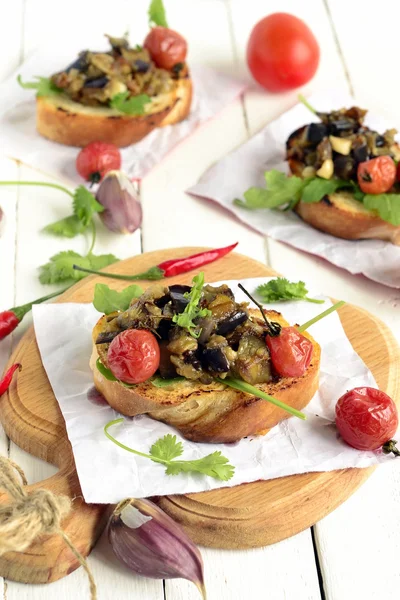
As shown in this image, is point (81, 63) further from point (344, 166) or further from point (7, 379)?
point (7, 379)

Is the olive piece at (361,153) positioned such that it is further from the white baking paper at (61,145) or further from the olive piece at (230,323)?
the olive piece at (230,323)

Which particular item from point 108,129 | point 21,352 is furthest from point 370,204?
point 21,352

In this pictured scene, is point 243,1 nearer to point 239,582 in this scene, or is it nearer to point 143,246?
point 143,246

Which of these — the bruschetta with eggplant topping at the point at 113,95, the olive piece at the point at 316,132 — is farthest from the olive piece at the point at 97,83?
the olive piece at the point at 316,132

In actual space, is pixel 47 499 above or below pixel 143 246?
above

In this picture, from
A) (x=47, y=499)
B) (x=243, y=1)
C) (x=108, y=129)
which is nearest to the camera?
(x=47, y=499)

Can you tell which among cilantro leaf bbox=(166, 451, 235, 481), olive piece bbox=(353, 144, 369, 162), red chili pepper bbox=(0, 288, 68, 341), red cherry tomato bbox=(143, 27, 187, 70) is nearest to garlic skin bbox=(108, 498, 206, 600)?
cilantro leaf bbox=(166, 451, 235, 481)

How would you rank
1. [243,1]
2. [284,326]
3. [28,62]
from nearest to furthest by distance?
[284,326], [28,62], [243,1]

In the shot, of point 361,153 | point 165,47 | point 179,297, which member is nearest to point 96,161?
point 165,47
